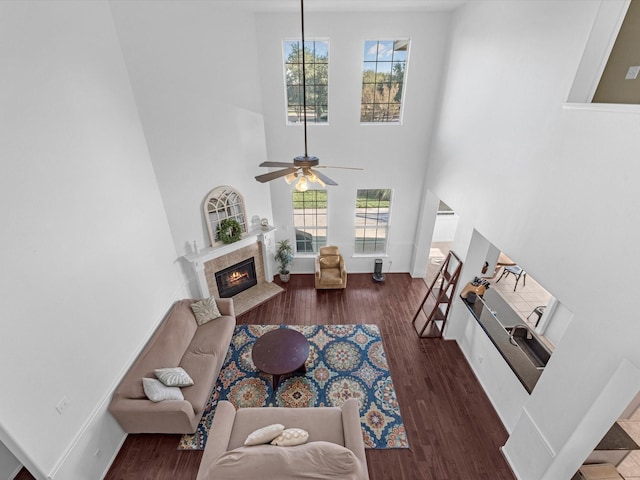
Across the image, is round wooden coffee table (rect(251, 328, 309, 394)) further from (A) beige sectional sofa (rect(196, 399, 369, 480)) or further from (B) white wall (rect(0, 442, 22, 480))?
(B) white wall (rect(0, 442, 22, 480))

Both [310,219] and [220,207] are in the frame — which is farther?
[310,219]

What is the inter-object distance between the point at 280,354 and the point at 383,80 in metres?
5.60

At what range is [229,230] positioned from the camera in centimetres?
584

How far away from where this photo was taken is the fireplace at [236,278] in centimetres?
628

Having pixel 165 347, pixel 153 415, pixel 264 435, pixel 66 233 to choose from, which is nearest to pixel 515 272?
pixel 264 435

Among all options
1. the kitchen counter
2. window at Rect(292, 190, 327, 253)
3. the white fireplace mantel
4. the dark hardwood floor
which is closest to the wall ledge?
the kitchen counter

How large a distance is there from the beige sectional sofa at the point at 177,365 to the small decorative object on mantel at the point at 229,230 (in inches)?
49.4

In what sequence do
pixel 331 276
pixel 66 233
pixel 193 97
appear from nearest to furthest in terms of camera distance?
pixel 66 233, pixel 193 97, pixel 331 276

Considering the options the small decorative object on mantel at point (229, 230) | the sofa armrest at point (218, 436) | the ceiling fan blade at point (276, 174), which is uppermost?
the ceiling fan blade at point (276, 174)

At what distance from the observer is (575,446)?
2791mm

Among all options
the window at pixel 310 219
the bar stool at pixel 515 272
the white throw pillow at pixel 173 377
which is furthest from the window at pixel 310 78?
the bar stool at pixel 515 272

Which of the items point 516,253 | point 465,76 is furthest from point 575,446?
point 465,76

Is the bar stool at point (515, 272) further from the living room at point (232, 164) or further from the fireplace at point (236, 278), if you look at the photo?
the fireplace at point (236, 278)

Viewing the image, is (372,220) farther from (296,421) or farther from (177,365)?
(177,365)
